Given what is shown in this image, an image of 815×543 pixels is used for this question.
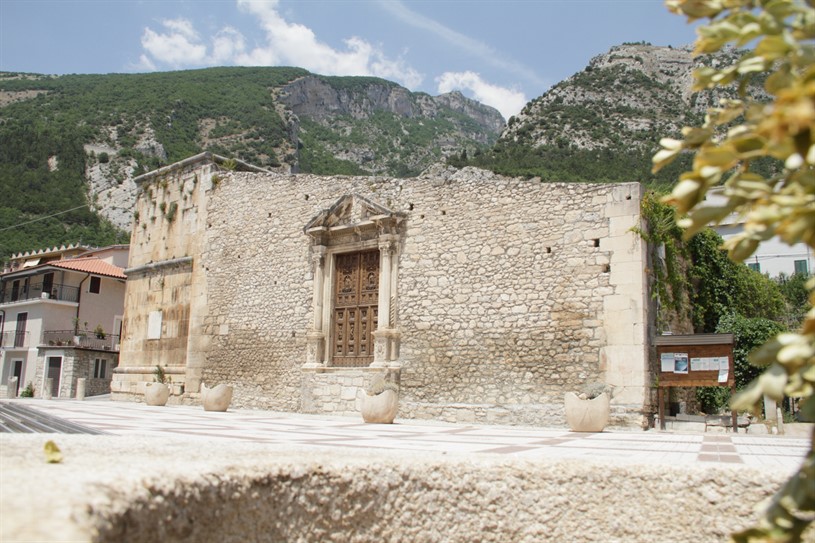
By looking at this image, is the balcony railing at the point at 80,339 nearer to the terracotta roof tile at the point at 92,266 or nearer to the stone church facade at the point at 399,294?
the terracotta roof tile at the point at 92,266

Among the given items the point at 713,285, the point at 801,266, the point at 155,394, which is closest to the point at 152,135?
the point at 155,394

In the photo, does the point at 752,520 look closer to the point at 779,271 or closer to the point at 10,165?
the point at 779,271

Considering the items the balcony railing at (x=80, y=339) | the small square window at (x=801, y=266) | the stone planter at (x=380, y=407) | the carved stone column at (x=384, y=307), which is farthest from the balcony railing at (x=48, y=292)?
the small square window at (x=801, y=266)

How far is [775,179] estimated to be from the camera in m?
1.67

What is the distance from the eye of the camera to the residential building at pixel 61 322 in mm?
29594

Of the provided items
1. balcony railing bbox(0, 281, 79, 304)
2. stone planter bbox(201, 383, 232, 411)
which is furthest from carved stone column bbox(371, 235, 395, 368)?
balcony railing bbox(0, 281, 79, 304)

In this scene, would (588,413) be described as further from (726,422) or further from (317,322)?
(317,322)

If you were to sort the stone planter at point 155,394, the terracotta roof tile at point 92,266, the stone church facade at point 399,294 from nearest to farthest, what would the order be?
the stone church facade at point 399,294
the stone planter at point 155,394
the terracotta roof tile at point 92,266

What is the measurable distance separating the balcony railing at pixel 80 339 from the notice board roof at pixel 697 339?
2568 centimetres

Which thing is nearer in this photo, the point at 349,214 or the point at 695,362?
the point at 695,362

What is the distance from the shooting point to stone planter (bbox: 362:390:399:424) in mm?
11805

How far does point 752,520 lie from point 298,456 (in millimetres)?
2045

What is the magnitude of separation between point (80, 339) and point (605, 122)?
3858 centimetres

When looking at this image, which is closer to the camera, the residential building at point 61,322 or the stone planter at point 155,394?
the stone planter at point 155,394
